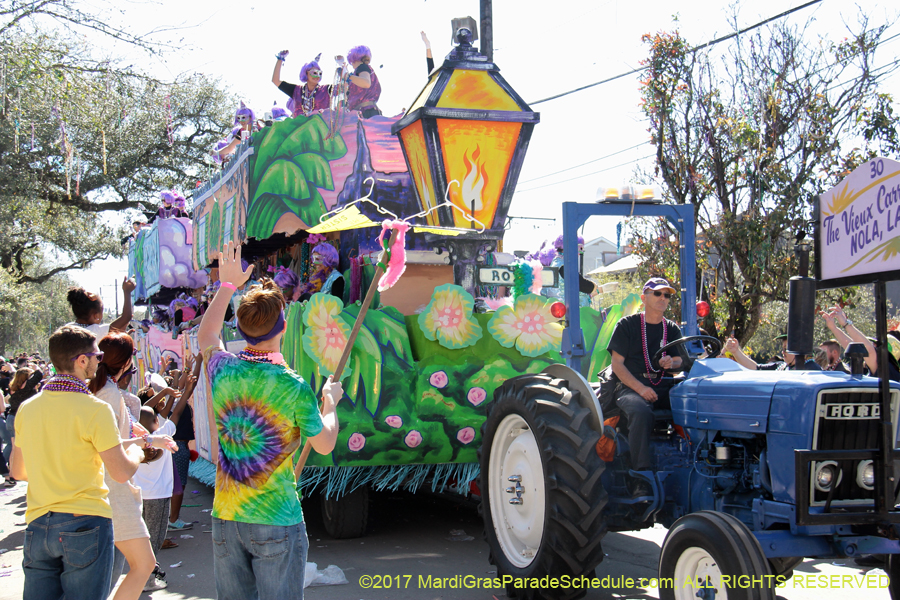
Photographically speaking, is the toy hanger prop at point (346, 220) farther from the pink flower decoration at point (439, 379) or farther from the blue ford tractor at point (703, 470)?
the blue ford tractor at point (703, 470)

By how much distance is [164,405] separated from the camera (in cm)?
660

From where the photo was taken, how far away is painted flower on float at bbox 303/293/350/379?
20.3 ft

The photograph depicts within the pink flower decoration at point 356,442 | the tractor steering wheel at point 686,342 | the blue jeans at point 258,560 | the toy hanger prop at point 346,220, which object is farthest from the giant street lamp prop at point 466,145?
the blue jeans at point 258,560

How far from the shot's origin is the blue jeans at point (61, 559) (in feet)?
10.3

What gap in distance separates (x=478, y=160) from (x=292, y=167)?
1.82m

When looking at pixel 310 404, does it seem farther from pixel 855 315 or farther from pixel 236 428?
pixel 855 315

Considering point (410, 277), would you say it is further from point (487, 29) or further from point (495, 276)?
point (487, 29)

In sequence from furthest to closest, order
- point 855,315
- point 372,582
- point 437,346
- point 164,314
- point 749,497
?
point 855,315, point 164,314, point 437,346, point 372,582, point 749,497

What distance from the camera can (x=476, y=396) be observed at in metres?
6.46

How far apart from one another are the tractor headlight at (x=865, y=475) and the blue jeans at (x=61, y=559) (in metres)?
3.39

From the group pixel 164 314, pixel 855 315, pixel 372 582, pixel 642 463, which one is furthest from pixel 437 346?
pixel 855 315

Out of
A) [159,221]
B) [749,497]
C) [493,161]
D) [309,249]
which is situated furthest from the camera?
[159,221]

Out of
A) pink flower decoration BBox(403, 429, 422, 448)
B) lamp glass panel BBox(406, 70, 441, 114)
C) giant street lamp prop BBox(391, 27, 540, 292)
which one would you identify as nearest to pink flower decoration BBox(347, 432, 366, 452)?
pink flower decoration BBox(403, 429, 422, 448)

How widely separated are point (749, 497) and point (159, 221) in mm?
11096
